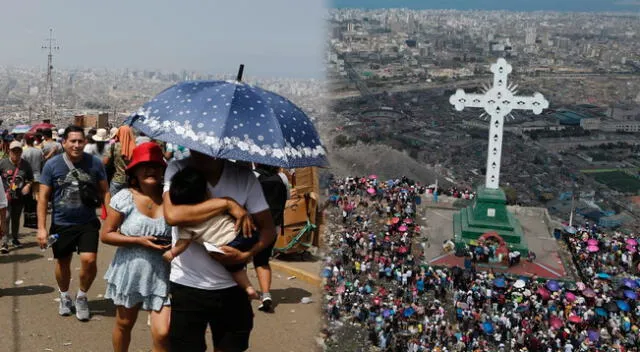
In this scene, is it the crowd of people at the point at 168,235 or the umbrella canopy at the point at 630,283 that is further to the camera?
the umbrella canopy at the point at 630,283

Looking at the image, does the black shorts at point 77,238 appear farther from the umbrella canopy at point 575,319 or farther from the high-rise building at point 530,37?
the high-rise building at point 530,37

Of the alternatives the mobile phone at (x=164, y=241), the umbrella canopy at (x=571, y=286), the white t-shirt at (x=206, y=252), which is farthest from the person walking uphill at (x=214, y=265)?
the umbrella canopy at (x=571, y=286)

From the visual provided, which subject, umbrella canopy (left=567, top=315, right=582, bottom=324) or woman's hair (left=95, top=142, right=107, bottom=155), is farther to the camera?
umbrella canopy (left=567, top=315, right=582, bottom=324)

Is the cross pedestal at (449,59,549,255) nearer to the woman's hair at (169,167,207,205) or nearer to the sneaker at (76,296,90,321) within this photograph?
the sneaker at (76,296,90,321)

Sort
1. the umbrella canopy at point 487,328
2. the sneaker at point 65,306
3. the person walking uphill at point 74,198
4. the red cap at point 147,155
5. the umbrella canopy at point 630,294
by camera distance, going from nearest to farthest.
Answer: the red cap at point 147,155 < the person walking uphill at point 74,198 < the sneaker at point 65,306 < the umbrella canopy at point 487,328 < the umbrella canopy at point 630,294

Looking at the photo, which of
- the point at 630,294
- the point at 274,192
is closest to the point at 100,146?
the point at 274,192

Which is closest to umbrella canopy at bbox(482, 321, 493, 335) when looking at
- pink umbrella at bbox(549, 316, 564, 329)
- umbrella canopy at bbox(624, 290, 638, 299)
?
pink umbrella at bbox(549, 316, 564, 329)

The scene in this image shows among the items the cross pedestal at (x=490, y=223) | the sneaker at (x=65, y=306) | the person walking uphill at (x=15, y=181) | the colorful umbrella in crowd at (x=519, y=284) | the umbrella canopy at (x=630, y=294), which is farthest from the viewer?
the cross pedestal at (x=490, y=223)
